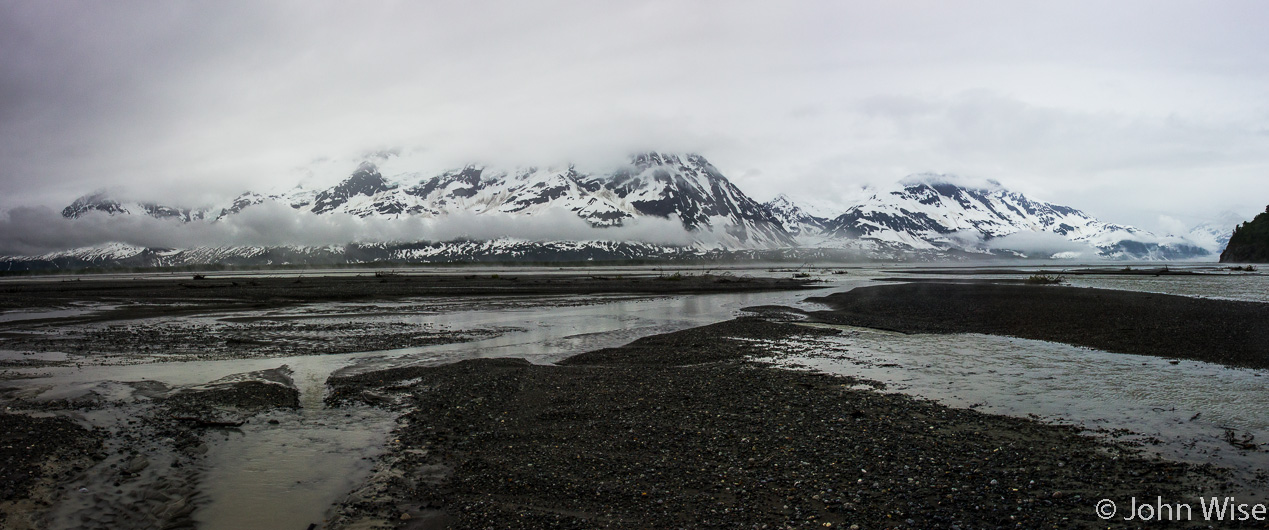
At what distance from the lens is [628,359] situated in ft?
80.0

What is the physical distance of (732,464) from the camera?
37.6 ft

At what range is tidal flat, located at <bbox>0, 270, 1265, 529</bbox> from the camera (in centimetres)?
981

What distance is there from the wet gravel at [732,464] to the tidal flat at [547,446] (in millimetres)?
51

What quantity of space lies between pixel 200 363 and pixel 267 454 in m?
14.1

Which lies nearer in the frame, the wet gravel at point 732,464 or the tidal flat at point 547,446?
the wet gravel at point 732,464

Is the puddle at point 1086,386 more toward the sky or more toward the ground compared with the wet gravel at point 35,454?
more toward the ground

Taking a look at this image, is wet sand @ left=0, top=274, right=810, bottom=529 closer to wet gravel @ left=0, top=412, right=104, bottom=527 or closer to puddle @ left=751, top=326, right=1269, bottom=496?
wet gravel @ left=0, top=412, right=104, bottom=527

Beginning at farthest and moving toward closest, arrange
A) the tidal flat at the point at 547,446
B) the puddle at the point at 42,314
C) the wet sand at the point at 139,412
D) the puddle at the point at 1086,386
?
1. the puddle at the point at 42,314
2. the puddle at the point at 1086,386
3. the wet sand at the point at 139,412
4. the tidal flat at the point at 547,446

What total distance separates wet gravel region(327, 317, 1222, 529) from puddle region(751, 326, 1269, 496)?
1.34 meters

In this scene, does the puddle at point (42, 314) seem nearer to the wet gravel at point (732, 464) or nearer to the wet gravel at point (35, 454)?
the wet gravel at point (35, 454)

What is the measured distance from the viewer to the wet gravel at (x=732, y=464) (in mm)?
9461

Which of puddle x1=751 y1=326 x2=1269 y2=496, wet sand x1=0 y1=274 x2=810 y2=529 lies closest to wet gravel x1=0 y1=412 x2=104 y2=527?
wet sand x1=0 y1=274 x2=810 y2=529

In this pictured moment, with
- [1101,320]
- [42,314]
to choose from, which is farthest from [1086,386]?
[42,314]

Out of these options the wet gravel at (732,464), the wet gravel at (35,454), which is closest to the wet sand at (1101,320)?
the wet gravel at (732,464)
